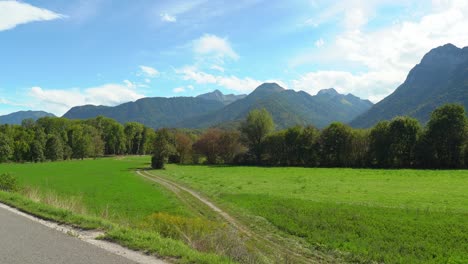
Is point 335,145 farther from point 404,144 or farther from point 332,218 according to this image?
point 332,218

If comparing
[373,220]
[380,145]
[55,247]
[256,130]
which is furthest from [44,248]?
[256,130]

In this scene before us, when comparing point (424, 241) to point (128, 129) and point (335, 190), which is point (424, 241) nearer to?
point (335, 190)

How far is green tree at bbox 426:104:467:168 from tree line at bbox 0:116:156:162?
79.5 metres

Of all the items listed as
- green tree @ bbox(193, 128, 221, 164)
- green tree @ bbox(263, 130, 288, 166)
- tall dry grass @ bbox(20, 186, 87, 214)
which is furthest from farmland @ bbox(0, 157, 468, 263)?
green tree @ bbox(193, 128, 221, 164)

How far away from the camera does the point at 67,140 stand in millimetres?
130875

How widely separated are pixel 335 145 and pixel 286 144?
1503cm

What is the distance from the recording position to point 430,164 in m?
71.8

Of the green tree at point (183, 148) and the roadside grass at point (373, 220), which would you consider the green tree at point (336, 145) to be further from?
the roadside grass at point (373, 220)

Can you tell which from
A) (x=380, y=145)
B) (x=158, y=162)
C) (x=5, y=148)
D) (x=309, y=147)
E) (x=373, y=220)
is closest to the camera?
(x=373, y=220)

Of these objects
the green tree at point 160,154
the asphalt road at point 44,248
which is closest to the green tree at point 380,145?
the green tree at point 160,154

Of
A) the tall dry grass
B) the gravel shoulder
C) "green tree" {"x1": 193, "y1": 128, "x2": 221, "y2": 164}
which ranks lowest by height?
the tall dry grass

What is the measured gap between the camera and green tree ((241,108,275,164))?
341 ft

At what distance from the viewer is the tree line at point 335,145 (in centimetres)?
7100

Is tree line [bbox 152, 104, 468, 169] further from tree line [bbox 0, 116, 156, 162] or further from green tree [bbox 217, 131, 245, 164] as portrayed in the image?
tree line [bbox 0, 116, 156, 162]
